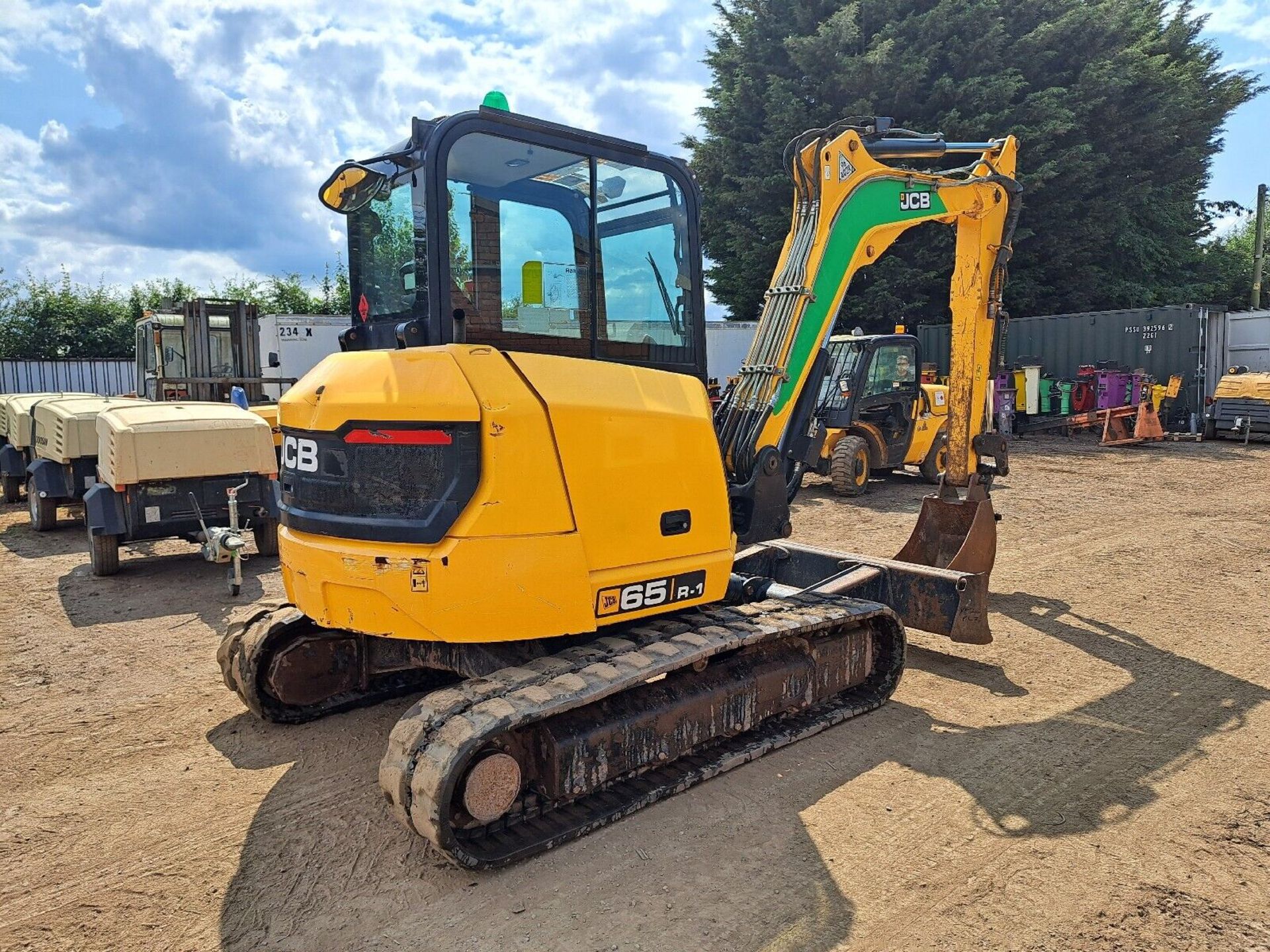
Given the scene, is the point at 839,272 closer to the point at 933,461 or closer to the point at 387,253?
the point at 387,253

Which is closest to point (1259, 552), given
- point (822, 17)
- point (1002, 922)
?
point (1002, 922)

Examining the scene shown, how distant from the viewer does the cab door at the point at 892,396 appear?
1278 cm

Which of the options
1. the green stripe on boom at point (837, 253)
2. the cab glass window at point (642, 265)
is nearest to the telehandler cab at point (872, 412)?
the green stripe on boom at point (837, 253)

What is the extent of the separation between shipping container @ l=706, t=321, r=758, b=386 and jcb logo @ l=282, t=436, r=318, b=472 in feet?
64.8

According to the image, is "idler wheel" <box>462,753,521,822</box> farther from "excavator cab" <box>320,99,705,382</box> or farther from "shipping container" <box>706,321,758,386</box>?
"shipping container" <box>706,321,758,386</box>

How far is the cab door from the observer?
41.9ft

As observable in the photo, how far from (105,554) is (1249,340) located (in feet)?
77.3

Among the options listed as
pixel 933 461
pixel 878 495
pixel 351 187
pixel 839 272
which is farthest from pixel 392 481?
pixel 933 461

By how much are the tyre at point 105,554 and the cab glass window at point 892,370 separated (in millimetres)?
9382

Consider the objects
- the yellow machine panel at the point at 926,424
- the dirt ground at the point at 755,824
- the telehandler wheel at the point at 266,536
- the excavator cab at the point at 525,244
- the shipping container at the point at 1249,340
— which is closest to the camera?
the dirt ground at the point at 755,824

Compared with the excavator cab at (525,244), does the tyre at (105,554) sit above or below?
below

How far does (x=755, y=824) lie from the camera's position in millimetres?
3646

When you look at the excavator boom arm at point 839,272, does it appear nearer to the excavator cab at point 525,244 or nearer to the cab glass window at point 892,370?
the excavator cab at point 525,244

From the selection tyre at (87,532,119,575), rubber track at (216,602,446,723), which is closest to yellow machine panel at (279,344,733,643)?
rubber track at (216,602,446,723)
